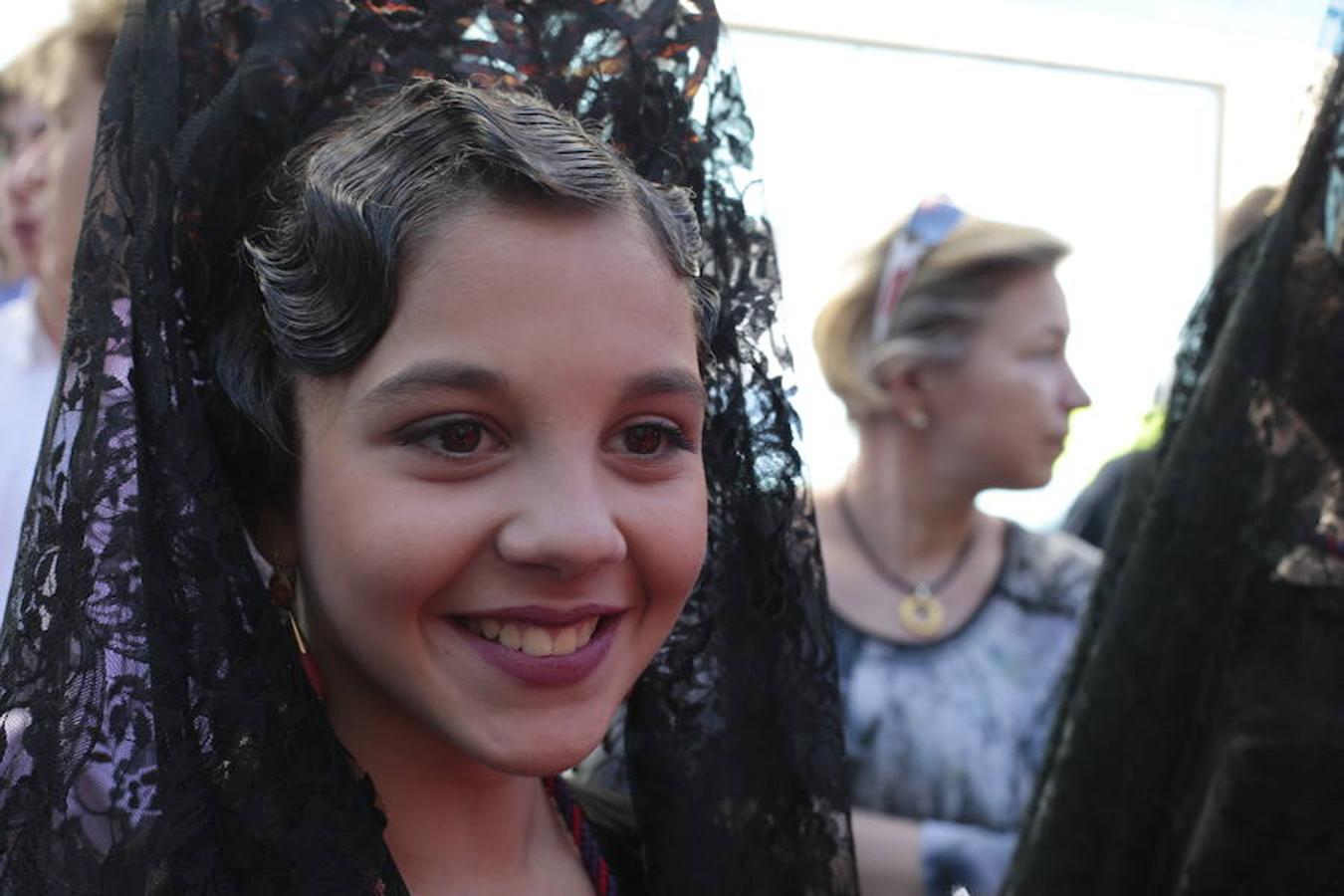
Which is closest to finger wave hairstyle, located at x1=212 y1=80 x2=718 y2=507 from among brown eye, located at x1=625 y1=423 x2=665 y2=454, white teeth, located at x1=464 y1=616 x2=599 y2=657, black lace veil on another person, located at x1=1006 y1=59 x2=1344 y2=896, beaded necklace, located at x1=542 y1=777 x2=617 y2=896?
brown eye, located at x1=625 y1=423 x2=665 y2=454

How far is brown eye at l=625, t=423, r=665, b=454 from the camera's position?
1479 mm

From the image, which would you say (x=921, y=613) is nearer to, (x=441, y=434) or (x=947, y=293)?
(x=947, y=293)

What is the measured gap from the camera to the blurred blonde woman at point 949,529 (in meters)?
2.93

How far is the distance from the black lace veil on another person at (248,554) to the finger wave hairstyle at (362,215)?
48mm

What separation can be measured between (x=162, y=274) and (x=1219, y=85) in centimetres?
583

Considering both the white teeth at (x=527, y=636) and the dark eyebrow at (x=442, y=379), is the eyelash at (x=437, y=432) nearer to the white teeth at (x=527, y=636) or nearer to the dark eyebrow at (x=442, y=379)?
the dark eyebrow at (x=442, y=379)

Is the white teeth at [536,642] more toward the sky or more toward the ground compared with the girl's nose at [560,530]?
more toward the ground

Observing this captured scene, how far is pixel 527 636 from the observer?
1.43 metres

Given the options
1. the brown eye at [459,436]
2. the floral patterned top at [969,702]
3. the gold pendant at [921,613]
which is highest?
the brown eye at [459,436]

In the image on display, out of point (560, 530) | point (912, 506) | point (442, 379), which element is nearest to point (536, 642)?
point (560, 530)

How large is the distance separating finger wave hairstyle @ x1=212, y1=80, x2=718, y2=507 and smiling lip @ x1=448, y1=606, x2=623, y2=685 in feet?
0.78

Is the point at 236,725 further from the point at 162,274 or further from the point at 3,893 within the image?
the point at 162,274

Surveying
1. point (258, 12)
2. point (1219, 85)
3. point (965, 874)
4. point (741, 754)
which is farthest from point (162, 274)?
point (1219, 85)

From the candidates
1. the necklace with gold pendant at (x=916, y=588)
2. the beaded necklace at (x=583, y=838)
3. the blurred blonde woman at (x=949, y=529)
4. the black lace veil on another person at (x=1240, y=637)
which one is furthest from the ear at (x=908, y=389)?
the beaded necklace at (x=583, y=838)
